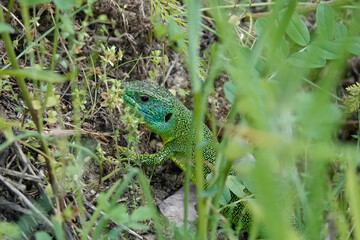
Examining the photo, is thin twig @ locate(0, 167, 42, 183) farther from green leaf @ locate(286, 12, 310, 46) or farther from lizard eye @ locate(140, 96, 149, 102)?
green leaf @ locate(286, 12, 310, 46)

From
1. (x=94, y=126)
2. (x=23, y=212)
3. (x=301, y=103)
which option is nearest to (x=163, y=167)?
(x=94, y=126)

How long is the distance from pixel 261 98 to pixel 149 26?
2574 mm

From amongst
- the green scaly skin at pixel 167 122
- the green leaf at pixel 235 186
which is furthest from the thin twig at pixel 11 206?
the green scaly skin at pixel 167 122

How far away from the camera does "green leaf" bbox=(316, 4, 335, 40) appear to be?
3.22 meters

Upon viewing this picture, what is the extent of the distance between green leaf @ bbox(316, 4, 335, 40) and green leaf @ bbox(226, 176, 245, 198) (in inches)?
38.8

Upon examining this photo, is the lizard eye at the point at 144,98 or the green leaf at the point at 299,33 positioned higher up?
the green leaf at the point at 299,33

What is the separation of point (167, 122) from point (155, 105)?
0.52 ft

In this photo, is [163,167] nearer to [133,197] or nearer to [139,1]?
[133,197]

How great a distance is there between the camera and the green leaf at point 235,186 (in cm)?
303

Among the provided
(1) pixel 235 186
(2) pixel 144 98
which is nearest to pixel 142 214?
(1) pixel 235 186

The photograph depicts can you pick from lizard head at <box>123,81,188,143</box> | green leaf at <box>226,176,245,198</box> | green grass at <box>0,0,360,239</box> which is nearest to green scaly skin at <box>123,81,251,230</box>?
lizard head at <box>123,81,188,143</box>

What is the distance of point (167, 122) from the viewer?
3.89 m

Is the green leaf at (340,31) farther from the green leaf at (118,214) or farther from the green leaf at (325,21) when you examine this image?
the green leaf at (118,214)

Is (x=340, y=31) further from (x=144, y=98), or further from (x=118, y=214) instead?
(x=118, y=214)
